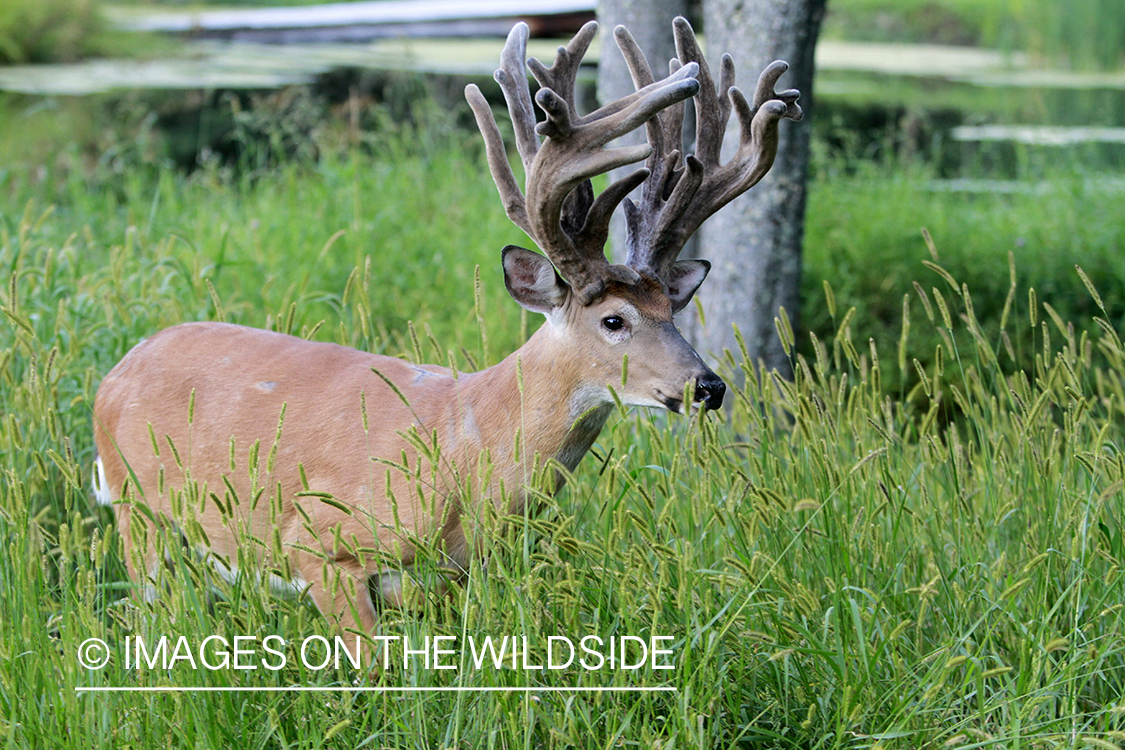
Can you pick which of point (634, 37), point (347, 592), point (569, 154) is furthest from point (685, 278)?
point (634, 37)

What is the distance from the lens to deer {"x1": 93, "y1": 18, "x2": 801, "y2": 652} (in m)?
2.61

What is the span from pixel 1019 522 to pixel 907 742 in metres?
0.86

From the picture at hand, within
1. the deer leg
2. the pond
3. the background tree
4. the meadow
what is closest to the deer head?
the meadow

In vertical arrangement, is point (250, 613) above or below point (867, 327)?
above

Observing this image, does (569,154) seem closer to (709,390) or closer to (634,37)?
(709,390)

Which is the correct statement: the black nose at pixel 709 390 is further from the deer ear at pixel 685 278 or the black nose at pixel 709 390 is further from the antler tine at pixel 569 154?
the deer ear at pixel 685 278

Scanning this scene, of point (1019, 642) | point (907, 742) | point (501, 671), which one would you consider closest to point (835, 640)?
point (907, 742)

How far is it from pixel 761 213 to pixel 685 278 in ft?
6.15

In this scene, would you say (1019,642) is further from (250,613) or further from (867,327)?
(867,327)

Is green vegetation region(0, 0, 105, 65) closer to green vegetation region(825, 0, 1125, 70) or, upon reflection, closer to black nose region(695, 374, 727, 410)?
green vegetation region(825, 0, 1125, 70)

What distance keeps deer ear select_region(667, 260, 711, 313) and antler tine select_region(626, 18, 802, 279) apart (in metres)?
0.10

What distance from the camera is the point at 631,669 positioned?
7.75 feet

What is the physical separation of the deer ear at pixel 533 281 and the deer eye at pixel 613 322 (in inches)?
5.1

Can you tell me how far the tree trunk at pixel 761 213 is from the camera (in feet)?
14.9
